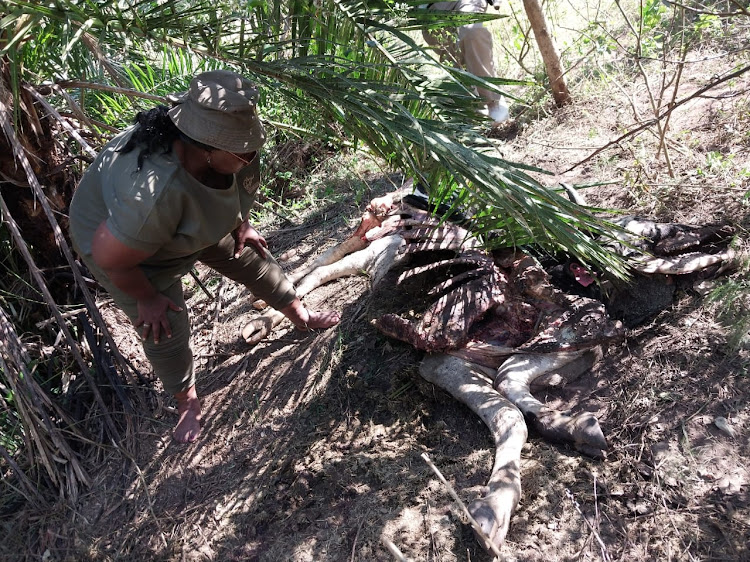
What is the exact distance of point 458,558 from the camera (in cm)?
217

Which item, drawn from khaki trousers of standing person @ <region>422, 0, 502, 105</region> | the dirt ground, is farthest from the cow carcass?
khaki trousers of standing person @ <region>422, 0, 502, 105</region>

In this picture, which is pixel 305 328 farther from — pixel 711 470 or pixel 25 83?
pixel 711 470

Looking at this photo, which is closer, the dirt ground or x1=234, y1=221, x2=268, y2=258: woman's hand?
the dirt ground

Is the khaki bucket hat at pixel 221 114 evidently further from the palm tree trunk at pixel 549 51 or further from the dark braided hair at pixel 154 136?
the palm tree trunk at pixel 549 51

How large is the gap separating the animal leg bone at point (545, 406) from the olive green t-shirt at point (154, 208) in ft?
5.02

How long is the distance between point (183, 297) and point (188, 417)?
0.70 m

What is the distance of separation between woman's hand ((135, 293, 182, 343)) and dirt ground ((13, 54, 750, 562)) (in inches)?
29.4

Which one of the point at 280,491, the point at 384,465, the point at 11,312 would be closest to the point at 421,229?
the point at 384,465

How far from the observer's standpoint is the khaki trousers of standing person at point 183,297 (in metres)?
2.62

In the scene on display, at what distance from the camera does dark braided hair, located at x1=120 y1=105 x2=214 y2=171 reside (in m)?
2.21

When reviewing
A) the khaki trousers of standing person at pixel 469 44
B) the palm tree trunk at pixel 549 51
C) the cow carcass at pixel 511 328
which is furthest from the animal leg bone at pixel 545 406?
the palm tree trunk at pixel 549 51

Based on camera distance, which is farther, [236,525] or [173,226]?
[236,525]

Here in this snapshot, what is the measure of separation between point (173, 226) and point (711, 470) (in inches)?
91.9

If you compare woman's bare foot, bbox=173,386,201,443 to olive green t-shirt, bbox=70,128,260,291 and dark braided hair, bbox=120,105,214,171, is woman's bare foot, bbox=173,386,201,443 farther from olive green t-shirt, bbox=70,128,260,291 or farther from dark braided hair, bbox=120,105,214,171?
dark braided hair, bbox=120,105,214,171
